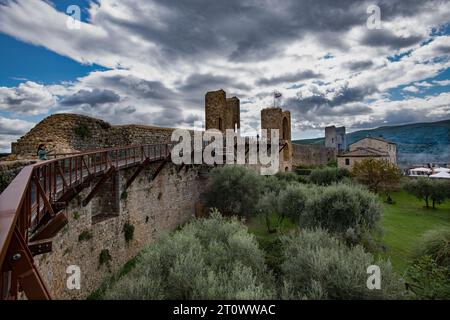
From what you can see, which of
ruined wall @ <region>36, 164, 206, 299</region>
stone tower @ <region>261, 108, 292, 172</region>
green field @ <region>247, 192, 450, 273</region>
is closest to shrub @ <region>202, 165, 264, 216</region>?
green field @ <region>247, 192, 450, 273</region>

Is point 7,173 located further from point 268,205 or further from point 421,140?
point 421,140

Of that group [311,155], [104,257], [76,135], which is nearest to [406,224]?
[104,257]

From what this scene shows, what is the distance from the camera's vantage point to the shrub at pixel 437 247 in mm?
8561

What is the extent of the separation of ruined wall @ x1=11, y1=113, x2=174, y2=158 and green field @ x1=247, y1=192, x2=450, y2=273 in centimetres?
835

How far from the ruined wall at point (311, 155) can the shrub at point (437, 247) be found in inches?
1012

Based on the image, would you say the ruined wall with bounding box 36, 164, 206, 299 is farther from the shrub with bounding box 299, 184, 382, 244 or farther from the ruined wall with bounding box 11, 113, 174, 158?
the shrub with bounding box 299, 184, 382, 244

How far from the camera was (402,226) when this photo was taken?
1661cm

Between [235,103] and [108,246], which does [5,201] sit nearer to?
[108,246]

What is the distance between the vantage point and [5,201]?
217cm

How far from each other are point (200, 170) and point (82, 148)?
336 inches

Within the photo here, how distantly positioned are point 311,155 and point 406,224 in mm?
23496

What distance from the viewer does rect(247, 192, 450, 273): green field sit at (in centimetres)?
1145

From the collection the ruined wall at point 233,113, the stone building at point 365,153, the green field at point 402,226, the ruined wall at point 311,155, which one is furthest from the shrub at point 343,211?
the stone building at point 365,153

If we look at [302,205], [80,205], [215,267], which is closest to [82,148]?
[80,205]
